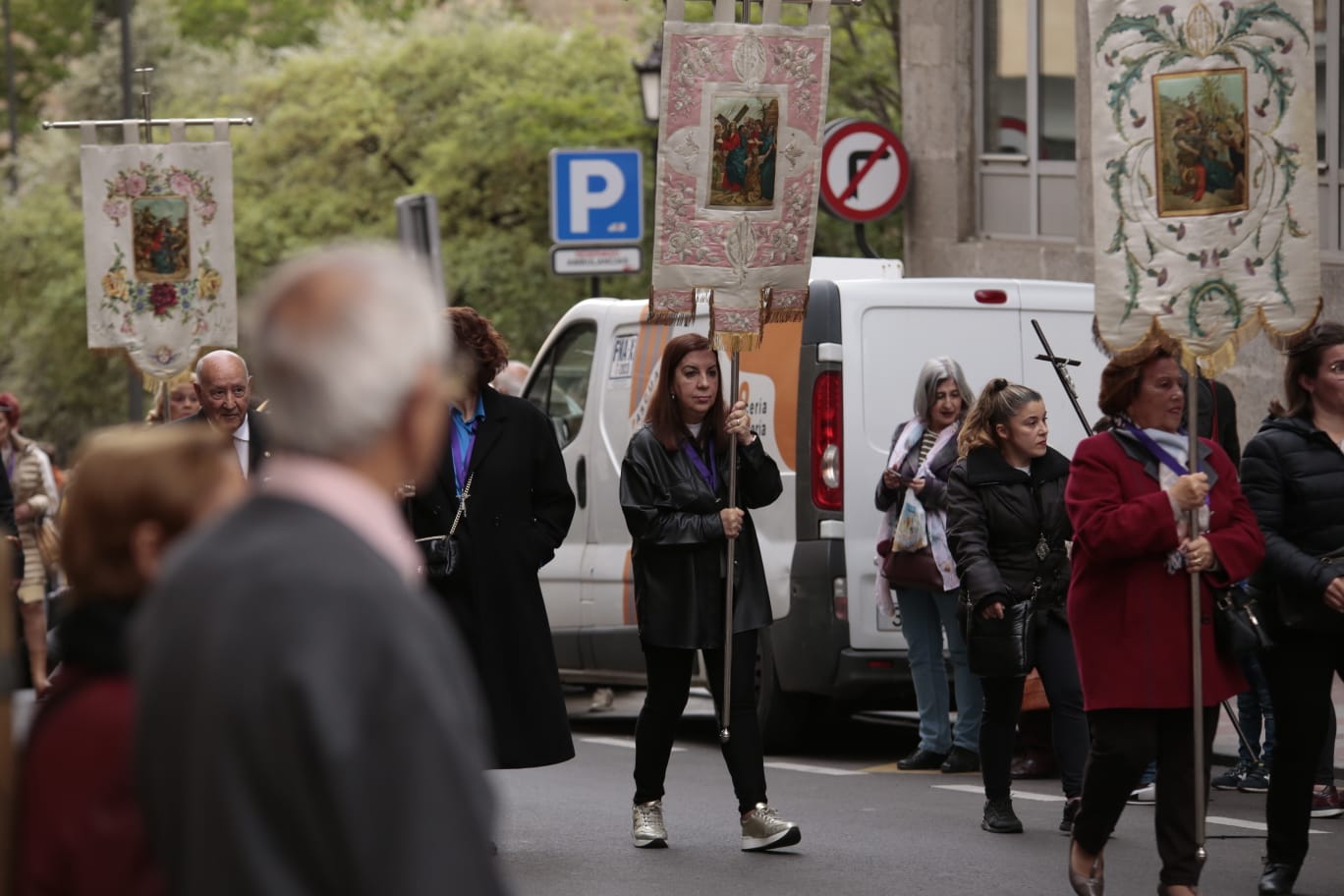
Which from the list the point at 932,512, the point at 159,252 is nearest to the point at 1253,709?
the point at 932,512

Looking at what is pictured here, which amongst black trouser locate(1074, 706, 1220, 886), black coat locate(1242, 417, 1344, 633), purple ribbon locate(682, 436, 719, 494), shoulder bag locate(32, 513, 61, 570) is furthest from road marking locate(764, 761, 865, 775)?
shoulder bag locate(32, 513, 61, 570)

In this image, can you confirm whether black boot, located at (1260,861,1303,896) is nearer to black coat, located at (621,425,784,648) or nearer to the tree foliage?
black coat, located at (621,425,784,648)

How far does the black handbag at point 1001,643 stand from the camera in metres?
8.80

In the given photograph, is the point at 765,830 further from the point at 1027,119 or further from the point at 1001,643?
the point at 1027,119

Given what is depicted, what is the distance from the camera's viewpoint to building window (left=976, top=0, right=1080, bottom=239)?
20.2m

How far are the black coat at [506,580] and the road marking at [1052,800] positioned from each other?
2.70 meters

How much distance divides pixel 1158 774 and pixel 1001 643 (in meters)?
2.09

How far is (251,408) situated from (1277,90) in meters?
3.62

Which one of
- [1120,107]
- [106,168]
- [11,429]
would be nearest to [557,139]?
[11,429]

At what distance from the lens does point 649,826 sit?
28.2 feet

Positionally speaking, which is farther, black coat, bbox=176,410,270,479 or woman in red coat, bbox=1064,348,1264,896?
black coat, bbox=176,410,270,479

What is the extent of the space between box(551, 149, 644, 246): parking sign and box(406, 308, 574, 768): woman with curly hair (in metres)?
9.70

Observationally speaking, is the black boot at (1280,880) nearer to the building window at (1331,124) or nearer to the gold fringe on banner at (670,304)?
the gold fringe on banner at (670,304)

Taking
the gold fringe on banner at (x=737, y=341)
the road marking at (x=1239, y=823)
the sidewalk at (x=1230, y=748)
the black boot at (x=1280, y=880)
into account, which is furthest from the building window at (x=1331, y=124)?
the black boot at (x=1280, y=880)
